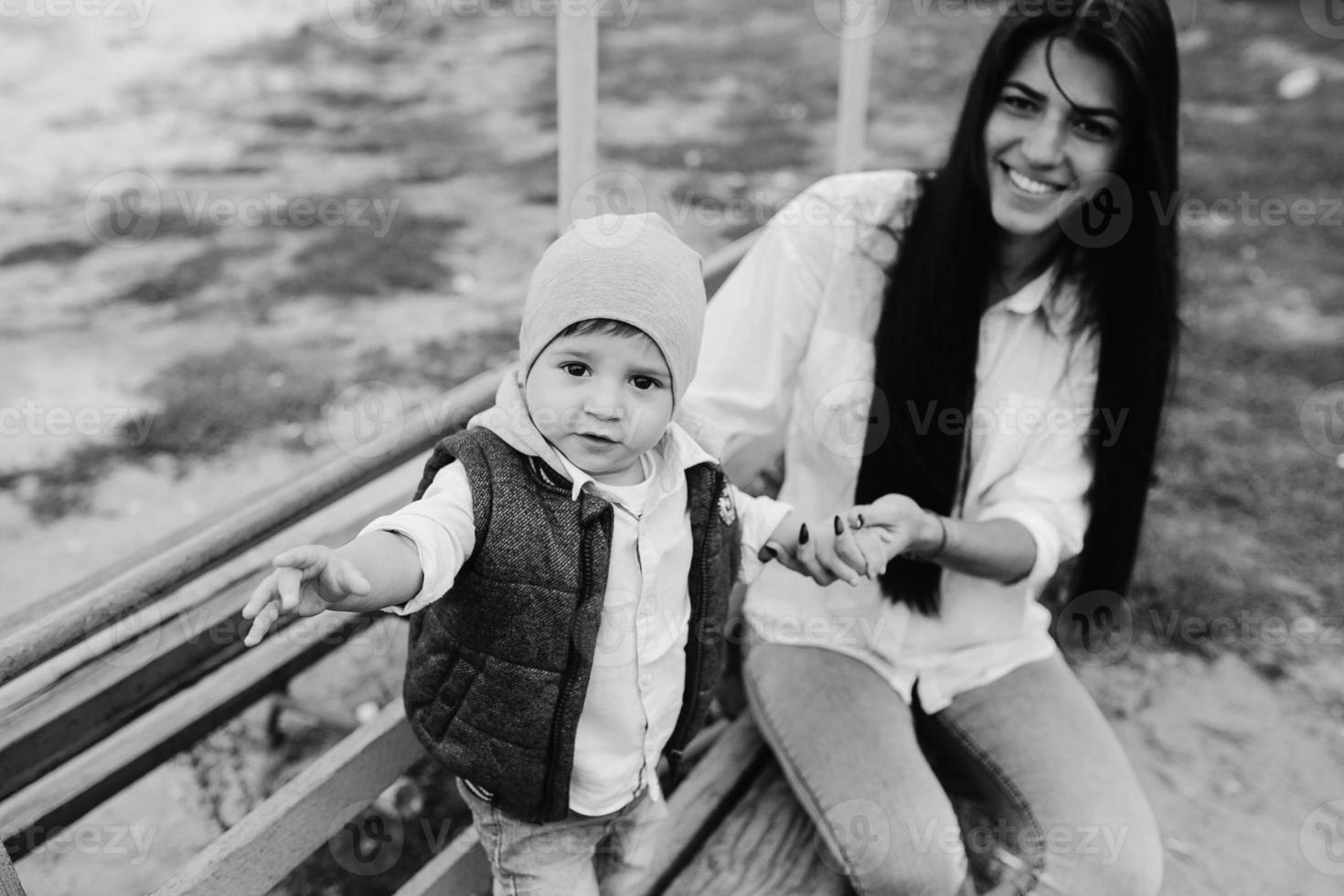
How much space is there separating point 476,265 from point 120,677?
3506 millimetres

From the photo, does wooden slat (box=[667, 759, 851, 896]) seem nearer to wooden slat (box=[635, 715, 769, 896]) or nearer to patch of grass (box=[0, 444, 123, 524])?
wooden slat (box=[635, 715, 769, 896])

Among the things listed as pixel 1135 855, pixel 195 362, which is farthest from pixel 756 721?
pixel 195 362

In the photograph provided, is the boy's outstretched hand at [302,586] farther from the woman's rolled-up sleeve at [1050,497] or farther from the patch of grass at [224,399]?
the patch of grass at [224,399]

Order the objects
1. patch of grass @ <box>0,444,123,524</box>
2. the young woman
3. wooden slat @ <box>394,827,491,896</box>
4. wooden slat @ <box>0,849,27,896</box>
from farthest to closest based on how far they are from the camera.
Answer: patch of grass @ <box>0,444,123,524</box>, the young woman, wooden slat @ <box>394,827,491,896</box>, wooden slat @ <box>0,849,27,896</box>

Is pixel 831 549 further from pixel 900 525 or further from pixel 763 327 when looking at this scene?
pixel 763 327

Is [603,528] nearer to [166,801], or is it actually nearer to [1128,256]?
[1128,256]

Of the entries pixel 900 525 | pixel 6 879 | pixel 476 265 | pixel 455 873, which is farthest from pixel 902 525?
pixel 476 265

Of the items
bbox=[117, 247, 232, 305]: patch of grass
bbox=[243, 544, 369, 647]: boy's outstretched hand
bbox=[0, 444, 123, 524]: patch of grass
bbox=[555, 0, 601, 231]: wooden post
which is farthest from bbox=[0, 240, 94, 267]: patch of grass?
bbox=[243, 544, 369, 647]: boy's outstretched hand

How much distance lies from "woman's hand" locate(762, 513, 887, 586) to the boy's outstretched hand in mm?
727

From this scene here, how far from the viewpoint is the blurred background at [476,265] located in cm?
309

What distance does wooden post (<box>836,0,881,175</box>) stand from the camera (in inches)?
129

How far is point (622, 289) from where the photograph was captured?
4.83 ft

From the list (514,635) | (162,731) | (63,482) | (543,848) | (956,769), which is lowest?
(63,482)

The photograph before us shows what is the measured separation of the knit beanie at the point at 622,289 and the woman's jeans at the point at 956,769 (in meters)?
0.87
